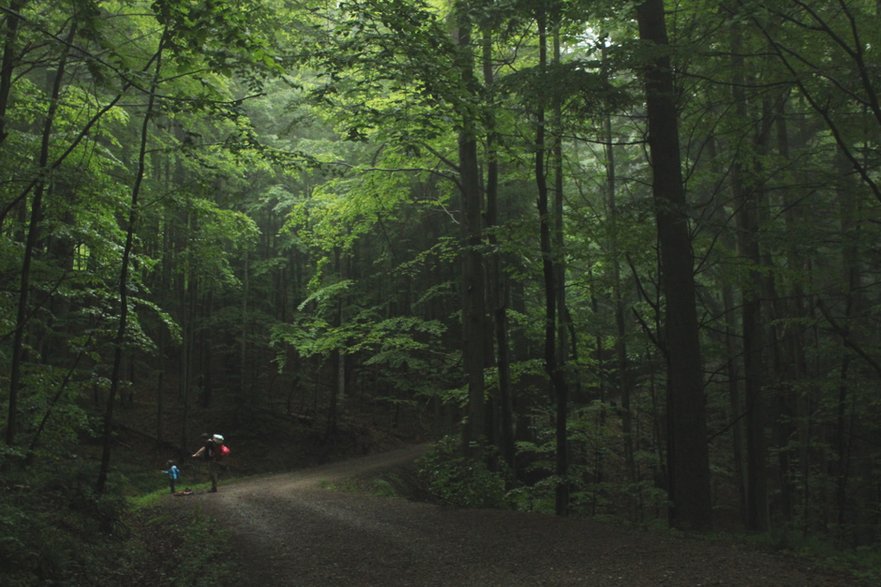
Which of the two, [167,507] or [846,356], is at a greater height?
[846,356]

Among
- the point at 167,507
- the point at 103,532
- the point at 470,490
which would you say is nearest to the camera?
the point at 103,532

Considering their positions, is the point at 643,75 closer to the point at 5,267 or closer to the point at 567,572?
the point at 567,572

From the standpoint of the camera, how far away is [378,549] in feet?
25.0

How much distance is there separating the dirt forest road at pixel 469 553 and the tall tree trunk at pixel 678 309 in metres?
1.28

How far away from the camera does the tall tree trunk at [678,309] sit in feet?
27.0

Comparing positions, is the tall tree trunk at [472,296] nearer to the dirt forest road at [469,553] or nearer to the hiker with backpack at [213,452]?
the dirt forest road at [469,553]

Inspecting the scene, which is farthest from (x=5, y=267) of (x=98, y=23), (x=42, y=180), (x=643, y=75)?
(x=643, y=75)

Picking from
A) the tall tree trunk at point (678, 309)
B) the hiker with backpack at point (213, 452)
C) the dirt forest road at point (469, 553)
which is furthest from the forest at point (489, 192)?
the hiker with backpack at point (213, 452)

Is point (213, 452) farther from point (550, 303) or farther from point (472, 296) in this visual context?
point (550, 303)

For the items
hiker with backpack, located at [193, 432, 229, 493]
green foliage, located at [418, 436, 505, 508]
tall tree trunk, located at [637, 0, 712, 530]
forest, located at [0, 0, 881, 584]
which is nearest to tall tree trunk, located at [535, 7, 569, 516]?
forest, located at [0, 0, 881, 584]

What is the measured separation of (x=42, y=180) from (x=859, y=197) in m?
11.2

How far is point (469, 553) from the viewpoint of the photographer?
7.11 metres

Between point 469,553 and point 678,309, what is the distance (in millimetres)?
4465

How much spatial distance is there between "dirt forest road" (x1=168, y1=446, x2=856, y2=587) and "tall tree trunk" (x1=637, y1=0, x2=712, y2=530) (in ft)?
4.21
